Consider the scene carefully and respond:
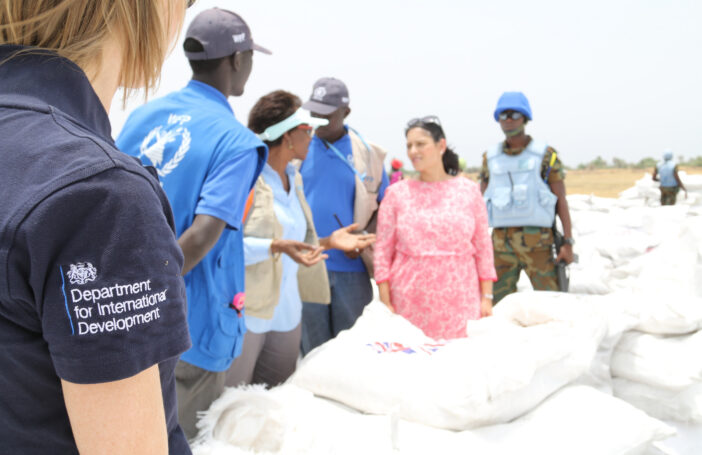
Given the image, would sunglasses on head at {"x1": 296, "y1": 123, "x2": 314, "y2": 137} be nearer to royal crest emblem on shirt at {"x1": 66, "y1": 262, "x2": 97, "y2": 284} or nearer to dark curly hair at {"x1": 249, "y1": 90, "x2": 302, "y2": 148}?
dark curly hair at {"x1": 249, "y1": 90, "x2": 302, "y2": 148}

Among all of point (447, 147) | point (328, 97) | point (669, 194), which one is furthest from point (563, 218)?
point (669, 194)

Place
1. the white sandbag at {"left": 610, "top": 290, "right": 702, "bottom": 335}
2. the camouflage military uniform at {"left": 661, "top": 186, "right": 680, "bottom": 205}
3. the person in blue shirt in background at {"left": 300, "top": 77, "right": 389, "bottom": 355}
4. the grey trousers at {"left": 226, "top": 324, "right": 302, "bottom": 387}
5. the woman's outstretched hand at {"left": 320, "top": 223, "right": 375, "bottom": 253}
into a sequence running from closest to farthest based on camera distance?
the white sandbag at {"left": 610, "top": 290, "right": 702, "bottom": 335} < the grey trousers at {"left": 226, "top": 324, "right": 302, "bottom": 387} < the woman's outstretched hand at {"left": 320, "top": 223, "right": 375, "bottom": 253} < the person in blue shirt in background at {"left": 300, "top": 77, "right": 389, "bottom": 355} < the camouflage military uniform at {"left": 661, "top": 186, "right": 680, "bottom": 205}

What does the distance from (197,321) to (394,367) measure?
1.99 feet

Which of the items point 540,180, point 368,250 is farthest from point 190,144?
point 540,180

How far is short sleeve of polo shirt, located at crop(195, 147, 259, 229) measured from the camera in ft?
4.50

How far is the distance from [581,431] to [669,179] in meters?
10.8

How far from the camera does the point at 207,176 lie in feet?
4.65

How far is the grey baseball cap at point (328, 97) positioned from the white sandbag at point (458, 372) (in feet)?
4.94

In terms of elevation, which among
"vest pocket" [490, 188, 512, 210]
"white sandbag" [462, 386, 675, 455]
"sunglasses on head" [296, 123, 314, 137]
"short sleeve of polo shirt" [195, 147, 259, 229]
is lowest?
"white sandbag" [462, 386, 675, 455]

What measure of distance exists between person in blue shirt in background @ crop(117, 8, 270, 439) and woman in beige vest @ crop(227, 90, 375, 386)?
29 cm

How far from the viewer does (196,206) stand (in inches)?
55.4

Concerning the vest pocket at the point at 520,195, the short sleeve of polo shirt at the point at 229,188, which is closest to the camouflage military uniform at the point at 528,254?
the vest pocket at the point at 520,195

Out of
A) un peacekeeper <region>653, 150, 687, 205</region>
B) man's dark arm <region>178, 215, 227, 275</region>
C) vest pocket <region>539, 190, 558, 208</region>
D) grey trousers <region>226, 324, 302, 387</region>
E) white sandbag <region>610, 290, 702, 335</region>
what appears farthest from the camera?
un peacekeeper <region>653, 150, 687, 205</region>

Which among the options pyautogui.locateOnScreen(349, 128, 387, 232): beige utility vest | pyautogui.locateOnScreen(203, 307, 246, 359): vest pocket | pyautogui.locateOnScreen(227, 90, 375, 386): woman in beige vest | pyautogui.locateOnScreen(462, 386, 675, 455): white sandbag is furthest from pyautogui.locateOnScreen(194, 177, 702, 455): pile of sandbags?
pyautogui.locateOnScreen(349, 128, 387, 232): beige utility vest
